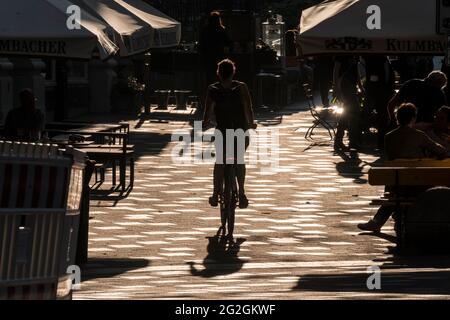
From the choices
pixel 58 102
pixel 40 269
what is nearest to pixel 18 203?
pixel 40 269

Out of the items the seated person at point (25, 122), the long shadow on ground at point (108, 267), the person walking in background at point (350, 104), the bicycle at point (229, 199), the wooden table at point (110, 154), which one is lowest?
the long shadow on ground at point (108, 267)

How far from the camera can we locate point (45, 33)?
17203 mm

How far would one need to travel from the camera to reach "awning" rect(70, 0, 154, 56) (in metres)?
19.6

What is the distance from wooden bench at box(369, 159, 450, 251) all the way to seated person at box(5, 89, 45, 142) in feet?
14.9

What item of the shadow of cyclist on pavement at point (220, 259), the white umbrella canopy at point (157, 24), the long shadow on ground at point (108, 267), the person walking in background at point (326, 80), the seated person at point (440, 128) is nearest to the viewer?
the long shadow on ground at point (108, 267)

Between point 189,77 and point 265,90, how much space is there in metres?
2.01

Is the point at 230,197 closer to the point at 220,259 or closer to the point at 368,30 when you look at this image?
the point at 220,259

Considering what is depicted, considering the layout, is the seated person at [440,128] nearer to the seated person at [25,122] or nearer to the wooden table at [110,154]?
the wooden table at [110,154]

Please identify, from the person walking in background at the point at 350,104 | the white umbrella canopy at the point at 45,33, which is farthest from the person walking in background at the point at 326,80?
the white umbrella canopy at the point at 45,33

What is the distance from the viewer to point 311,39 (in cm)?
1950

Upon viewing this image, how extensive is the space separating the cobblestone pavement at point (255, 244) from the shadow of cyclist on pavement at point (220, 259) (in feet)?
→ 0.04

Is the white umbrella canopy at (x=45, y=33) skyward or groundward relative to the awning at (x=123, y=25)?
groundward

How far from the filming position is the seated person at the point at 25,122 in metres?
19.3

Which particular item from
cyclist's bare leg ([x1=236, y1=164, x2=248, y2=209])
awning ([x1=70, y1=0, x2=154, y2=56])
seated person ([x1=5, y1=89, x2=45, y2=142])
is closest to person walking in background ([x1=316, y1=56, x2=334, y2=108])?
awning ([x1=70, y1=0, x2=154, y2=56])
